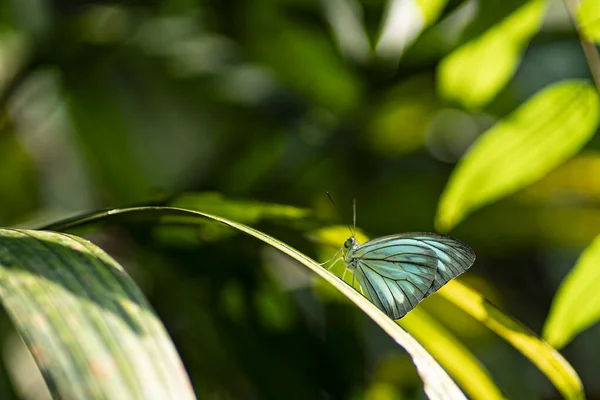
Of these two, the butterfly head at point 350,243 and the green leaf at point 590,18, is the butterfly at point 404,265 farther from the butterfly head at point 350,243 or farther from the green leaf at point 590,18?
the green leaf at point 590,18

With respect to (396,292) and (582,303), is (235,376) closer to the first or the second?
Result: (396,292)

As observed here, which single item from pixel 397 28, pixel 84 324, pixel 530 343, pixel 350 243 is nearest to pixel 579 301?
pixel 530 343

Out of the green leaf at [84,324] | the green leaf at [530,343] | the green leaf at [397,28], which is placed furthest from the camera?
the green leaf at [397,28]

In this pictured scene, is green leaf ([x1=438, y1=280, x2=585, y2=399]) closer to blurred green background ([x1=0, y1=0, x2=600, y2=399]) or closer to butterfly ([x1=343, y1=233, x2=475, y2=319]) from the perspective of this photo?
butterfly ([x1=343, y1=233, x2=475, y2=319])

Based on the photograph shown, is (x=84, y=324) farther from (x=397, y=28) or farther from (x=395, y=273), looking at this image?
(x=397, y=28)

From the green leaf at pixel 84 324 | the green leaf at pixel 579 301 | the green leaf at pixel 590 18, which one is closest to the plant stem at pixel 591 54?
the green leaf at pixel 590 18

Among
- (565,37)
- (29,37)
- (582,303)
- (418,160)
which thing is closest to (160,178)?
(29,37)

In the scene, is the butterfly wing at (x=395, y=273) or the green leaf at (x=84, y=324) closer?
the green leaf at (x=84, y=324)
